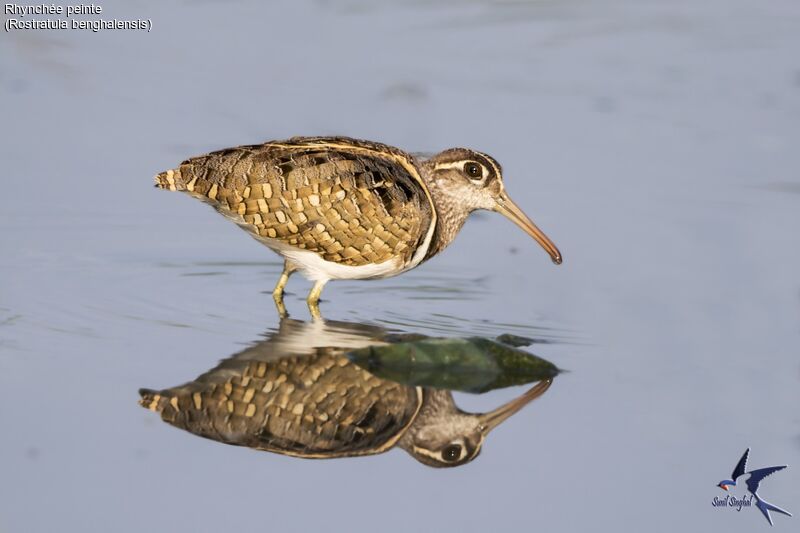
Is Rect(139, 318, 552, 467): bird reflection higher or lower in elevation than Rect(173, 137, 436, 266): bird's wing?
lower

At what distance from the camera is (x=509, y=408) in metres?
9.52

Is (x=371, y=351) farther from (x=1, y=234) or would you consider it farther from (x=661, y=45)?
(x=661, y=45)

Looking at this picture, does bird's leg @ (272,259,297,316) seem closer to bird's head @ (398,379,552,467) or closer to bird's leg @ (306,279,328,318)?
bird's leg @ (306,279,328,318)

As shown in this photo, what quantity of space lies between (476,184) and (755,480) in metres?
4.09

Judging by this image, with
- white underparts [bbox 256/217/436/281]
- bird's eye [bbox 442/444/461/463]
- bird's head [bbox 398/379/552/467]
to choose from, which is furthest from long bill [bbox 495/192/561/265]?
bird's eye [bbox 442/444/461/463]

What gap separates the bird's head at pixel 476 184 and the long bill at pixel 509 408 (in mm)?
2318

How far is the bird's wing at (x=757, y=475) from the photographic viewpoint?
28.5ft

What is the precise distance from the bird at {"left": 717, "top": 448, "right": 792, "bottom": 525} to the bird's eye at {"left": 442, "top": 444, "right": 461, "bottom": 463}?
1447 millimetres

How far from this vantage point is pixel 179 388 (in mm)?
9367

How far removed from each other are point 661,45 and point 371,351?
8.03 metres

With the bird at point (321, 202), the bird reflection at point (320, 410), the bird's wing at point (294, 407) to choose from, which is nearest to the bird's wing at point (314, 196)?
the bird at point (321, 202)

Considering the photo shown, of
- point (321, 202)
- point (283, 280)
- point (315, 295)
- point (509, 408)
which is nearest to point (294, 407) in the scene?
point (509, 408)

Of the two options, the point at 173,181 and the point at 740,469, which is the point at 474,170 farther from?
the point at 740,469

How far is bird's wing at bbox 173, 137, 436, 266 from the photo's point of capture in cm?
1111
